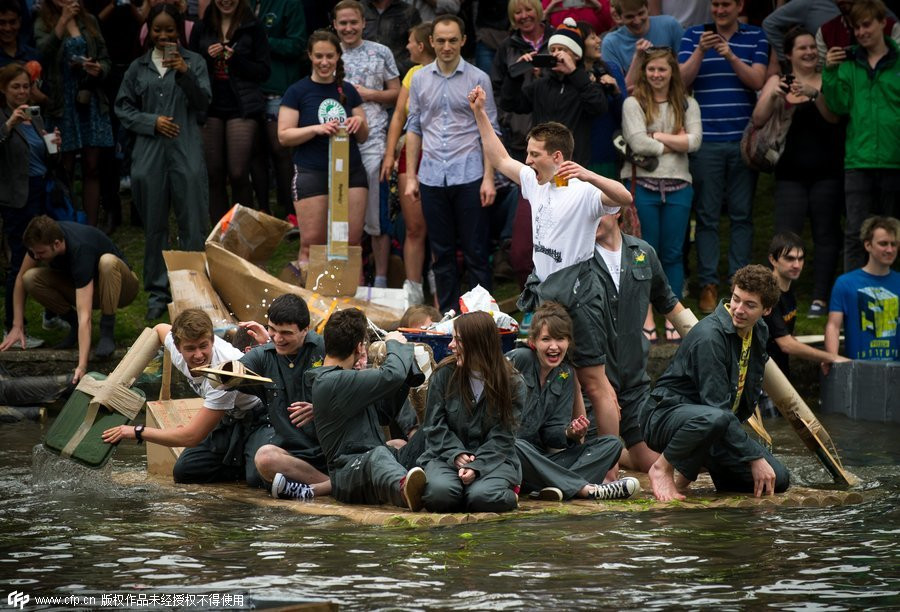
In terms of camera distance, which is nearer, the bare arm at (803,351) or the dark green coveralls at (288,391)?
the dark green coveralls at (288,391)

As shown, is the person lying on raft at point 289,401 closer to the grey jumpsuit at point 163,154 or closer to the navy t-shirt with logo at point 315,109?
the navy t-shirt with logo at point 315,109

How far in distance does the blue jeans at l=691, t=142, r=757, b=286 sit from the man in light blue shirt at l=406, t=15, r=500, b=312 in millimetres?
1810

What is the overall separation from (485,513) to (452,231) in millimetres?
4474

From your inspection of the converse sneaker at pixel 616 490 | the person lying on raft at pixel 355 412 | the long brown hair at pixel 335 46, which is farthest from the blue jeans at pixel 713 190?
the person lying on raft at pixel 355 412

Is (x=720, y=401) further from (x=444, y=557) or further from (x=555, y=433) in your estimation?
(x=444, y=557)

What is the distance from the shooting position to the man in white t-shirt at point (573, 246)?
8.68 meters

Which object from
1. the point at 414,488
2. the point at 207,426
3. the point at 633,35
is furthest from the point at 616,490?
the point at 633,35

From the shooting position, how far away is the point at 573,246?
28.7 feet

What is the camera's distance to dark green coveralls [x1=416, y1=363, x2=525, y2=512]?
25.5 ft

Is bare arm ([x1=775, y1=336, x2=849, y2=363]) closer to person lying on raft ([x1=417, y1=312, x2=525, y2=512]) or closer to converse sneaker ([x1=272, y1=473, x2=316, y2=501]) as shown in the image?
person lying on raft ([x1=417, y1=312, x2=525, y2=512])

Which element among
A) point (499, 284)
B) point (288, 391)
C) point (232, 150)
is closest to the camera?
point (288, 391)

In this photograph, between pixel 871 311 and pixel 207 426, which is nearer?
pixel 207 426

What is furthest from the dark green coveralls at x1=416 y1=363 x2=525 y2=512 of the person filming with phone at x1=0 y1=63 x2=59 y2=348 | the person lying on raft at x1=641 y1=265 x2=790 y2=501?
the person filming with phone at x1=0 y1=63 x2=59 y2=348

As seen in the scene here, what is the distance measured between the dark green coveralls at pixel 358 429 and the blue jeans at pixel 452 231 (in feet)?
11.4
